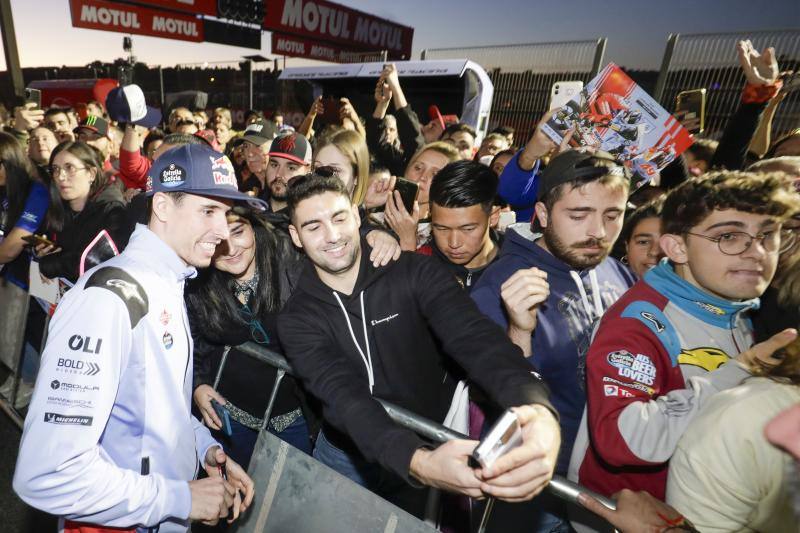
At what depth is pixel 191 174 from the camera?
1999 mm

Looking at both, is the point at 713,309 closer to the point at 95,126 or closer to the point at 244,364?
the point at 244,364

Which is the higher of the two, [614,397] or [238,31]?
[238,31]

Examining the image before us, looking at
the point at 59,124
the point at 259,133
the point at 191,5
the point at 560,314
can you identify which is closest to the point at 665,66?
the point at 259,133

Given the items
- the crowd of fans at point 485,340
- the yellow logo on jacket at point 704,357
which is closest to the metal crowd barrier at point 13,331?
the crowd of fans at point 485,340

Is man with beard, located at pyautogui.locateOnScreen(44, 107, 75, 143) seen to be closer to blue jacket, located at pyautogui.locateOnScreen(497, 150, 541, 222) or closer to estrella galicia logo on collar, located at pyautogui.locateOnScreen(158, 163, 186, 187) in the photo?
estrella galicia logo on collar, located at pyautogui.locateOnScreen(158, 163, 186, 187)

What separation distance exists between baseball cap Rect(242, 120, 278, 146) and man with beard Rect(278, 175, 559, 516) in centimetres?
360

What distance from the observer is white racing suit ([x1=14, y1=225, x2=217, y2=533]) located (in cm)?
149

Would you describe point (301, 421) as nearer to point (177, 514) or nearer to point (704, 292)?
point (177, 514)

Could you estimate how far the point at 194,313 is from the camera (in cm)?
264

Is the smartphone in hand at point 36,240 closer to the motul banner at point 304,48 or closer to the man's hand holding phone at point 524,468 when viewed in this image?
the man's hand holding phone at point 524,468

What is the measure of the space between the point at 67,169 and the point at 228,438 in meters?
2.89

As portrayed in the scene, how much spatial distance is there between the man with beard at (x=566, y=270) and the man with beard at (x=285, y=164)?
8.16ft

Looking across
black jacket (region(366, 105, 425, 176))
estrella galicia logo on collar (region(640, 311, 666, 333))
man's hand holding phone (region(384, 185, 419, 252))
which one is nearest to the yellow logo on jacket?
estrella galicia logo on collar (region(640, 311, 666, 333))

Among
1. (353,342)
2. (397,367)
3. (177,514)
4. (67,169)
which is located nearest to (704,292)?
(397,367)
